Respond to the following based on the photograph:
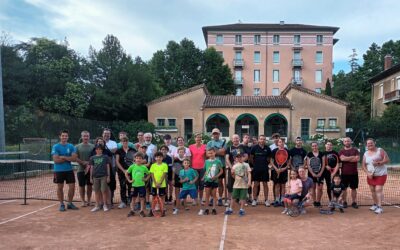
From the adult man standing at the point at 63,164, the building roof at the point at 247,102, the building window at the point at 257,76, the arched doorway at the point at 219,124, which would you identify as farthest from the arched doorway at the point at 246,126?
the adult man standing at the point at 63,164

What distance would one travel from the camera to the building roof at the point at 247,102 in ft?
110

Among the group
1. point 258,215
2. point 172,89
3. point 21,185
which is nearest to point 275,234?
point 258,215

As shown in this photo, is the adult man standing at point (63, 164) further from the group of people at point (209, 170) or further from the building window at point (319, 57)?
the building window at point (319, 57)

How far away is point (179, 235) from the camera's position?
20.9 feet

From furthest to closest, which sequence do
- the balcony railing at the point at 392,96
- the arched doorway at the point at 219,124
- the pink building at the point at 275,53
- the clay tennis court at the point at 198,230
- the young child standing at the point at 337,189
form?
the pink building at the point at 275,53 < the arched doorway at the point at 219,124 < the balcony railing at the point at 392,96 < the young child standing at the point at 337,189 < the clay tennis court at the point at 198,230

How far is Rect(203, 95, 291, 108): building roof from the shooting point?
33500mm

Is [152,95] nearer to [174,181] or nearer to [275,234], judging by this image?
[174,181]

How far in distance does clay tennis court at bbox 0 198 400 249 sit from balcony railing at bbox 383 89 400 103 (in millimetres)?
29739

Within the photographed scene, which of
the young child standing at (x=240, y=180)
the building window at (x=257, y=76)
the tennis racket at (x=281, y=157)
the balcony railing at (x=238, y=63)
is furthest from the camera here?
the building window at (x=257, y=76)

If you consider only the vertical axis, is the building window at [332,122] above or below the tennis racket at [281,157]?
above

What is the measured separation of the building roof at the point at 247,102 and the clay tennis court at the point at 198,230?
996 inches

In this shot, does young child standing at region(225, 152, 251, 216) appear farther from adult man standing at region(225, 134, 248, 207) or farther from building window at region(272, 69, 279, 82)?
building window at region(272, 69, 279, 82)

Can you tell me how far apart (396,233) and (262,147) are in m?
3.46

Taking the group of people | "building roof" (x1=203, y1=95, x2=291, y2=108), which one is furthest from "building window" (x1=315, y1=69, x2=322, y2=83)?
the group of people
